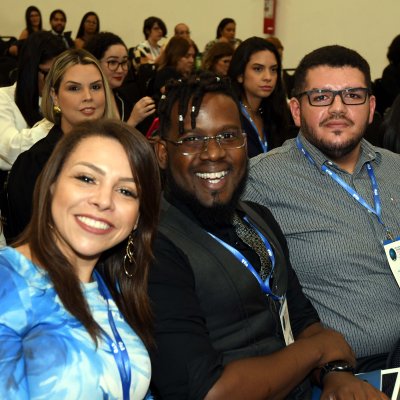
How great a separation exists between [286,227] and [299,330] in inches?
16.8

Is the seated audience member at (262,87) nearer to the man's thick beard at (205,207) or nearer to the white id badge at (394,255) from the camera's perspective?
the white id badge at (394,255)

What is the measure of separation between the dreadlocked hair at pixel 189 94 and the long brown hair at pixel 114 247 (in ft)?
1.07

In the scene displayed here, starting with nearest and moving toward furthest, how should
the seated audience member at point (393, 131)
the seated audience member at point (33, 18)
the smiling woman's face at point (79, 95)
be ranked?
the seated audience member at point (393, 131), the smiling woman's face at point (79, 95), the seated audience member at point (33, 18)

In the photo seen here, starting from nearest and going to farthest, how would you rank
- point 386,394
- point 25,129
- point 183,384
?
point 183,384 → point 386,394 → point 25,129

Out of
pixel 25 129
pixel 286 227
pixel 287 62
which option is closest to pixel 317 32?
pixel 287 62

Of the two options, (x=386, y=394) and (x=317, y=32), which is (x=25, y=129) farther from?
(x=317, y=32)

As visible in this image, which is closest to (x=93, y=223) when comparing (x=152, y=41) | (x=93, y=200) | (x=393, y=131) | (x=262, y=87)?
(x=93, y=200)

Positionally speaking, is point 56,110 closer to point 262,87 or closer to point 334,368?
point 262,87

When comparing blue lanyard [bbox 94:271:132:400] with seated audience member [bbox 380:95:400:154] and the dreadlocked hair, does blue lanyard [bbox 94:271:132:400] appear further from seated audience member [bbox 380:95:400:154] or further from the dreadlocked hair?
seated audience member [bbox 380:95:400:154]

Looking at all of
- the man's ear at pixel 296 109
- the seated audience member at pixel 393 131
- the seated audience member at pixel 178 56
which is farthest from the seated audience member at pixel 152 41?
the man's ear at pixel 296 109

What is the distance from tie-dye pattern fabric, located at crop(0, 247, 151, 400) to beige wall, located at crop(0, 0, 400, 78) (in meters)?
9.19

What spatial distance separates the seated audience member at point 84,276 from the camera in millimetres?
1322

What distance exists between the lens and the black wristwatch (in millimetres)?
1828

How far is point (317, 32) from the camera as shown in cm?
1022
